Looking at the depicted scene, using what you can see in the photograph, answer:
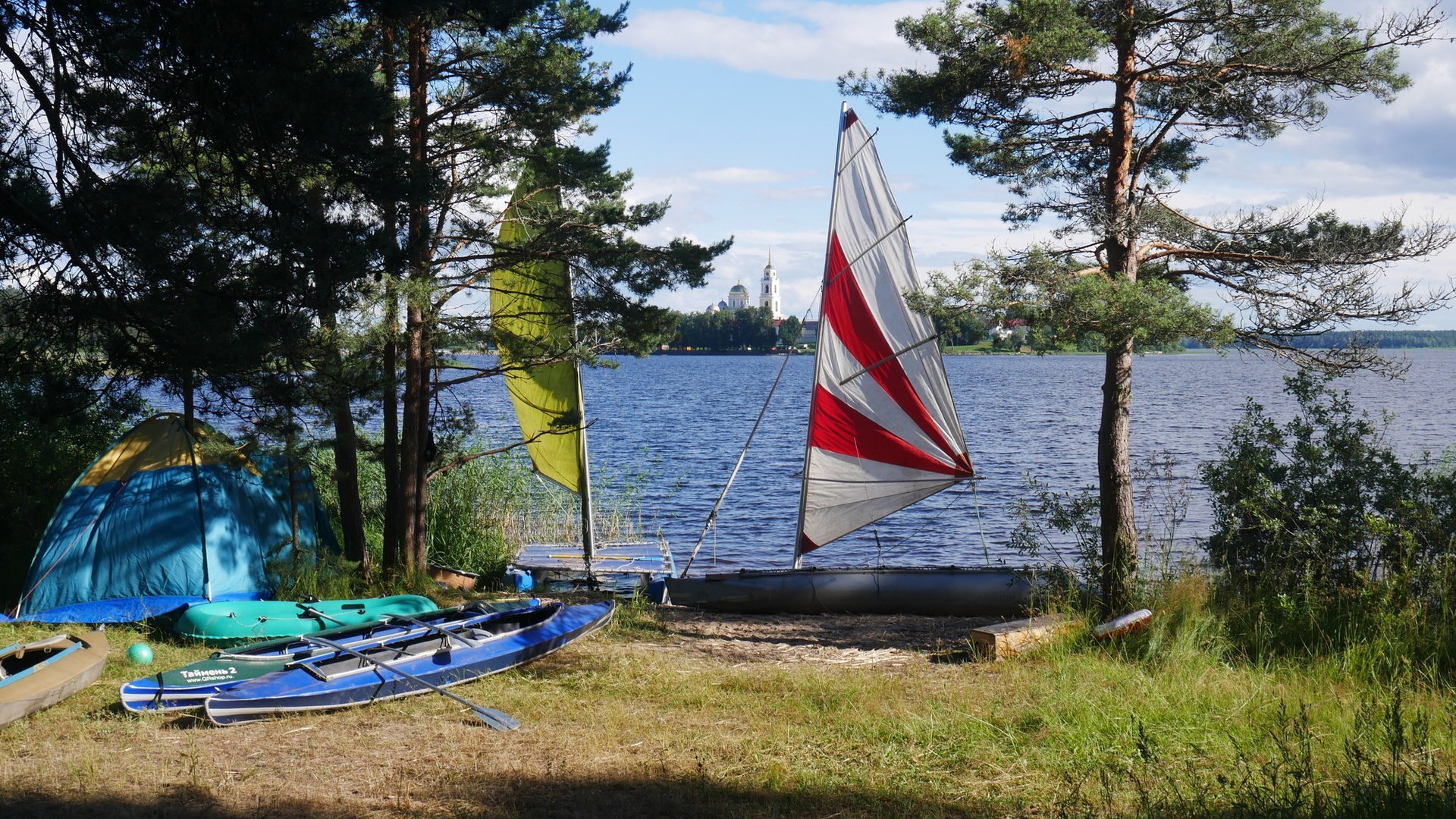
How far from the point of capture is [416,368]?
10414 mm

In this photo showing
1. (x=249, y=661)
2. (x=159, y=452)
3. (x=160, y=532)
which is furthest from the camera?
(x=159, y=452)

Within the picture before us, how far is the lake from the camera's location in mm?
17156

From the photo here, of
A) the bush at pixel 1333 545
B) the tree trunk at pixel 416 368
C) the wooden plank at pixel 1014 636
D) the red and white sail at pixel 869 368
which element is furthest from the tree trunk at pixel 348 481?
the bush at pixel 1333 545

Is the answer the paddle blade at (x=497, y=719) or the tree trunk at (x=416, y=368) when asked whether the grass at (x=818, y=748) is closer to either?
the paddle blade at (x=497, y=719)

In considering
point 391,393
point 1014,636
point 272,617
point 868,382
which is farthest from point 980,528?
point 272,617

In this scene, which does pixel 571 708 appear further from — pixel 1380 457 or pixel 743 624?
pixel 1380 457

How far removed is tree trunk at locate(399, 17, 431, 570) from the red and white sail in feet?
13.6

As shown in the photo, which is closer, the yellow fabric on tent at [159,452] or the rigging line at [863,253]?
the yellow fabric on tent at [159,452]

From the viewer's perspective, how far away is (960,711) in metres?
6.08

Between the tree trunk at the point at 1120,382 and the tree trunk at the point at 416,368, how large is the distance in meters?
5.72

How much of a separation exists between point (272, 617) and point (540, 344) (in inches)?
136

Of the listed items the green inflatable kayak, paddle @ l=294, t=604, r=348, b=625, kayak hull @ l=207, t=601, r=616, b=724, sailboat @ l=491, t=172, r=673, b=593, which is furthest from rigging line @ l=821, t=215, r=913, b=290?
paddle @ l=294, t=604, r=348, b=625

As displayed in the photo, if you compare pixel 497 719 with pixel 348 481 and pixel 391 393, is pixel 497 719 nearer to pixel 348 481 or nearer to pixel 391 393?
pixel 391 393

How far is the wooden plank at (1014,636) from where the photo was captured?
7605 millimetres
